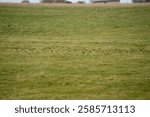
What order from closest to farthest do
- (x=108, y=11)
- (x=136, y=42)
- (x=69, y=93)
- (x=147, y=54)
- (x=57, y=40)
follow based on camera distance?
(x=69, y=93), (x=147, y=54), (x=136, y=42), (x=57, y=40), (x=108, y=11)

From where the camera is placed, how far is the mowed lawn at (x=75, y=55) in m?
7.11

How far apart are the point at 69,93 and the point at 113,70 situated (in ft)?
6.02

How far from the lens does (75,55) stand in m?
9.27

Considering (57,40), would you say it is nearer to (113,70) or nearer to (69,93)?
(113,70)

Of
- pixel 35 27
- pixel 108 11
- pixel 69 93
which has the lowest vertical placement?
pixel 69 93

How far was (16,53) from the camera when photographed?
30.8 feet

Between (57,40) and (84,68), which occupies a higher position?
(57,40)

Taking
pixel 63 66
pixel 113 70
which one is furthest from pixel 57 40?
pixel 113 70

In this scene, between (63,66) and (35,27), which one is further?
(35,27)

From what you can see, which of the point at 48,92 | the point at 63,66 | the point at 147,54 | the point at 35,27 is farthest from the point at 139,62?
the point at 35,27

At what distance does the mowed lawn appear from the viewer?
711 cm

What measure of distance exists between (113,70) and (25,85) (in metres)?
2.58

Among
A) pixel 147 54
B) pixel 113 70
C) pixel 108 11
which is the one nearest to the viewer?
pixel 113 70

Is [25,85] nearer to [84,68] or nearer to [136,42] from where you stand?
[84,68]
